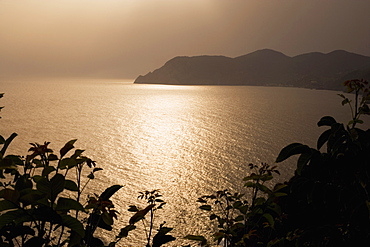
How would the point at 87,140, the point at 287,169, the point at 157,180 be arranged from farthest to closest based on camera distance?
the point at 87,140, the point at 287,169, the point at 157,180

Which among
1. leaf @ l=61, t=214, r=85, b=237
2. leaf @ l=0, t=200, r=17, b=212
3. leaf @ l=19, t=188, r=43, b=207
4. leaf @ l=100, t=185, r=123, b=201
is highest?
leaf @ l=19, t=188, r=43, b=207

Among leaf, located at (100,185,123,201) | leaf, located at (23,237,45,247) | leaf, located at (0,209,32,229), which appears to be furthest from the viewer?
leaf, located at (100,185,123,201)

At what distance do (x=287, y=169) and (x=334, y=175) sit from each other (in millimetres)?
41877

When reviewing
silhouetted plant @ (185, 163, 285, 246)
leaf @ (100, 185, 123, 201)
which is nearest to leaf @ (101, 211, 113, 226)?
leaf @ (100, 185, 123, 201)

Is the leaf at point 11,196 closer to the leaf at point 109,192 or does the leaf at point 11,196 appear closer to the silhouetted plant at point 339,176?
the leaf at point 109,192

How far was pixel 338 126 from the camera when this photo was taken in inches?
107

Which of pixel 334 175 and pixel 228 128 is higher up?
pixel 334 175

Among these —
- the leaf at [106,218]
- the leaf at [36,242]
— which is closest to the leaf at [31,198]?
the leaf at [36,242]

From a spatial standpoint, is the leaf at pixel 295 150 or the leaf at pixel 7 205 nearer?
the leaf at pixel 7 205

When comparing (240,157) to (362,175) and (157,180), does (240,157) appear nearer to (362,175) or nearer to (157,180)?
(157,180)

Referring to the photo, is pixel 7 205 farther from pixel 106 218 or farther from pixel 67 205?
pixel 106 218

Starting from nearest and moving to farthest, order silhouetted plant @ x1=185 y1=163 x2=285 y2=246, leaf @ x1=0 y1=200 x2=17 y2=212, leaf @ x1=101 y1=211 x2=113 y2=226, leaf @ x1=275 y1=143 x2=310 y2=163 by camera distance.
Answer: leaf @ x1=0 y1=200 x2=17 y2=212 → leaf @ x1=275 y1=143 x2=310 y2=163 → leaf @ x1=101 y1=211 x2=113 y2=226 → silhouetted plant @ x1=185 y1=163 x2=285 y2=246

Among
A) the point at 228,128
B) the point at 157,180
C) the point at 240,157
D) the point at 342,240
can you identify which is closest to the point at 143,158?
the point at 157,180

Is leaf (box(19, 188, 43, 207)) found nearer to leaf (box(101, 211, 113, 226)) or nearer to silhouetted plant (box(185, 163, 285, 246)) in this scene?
leaf (box(101, 211, 113, 226))
